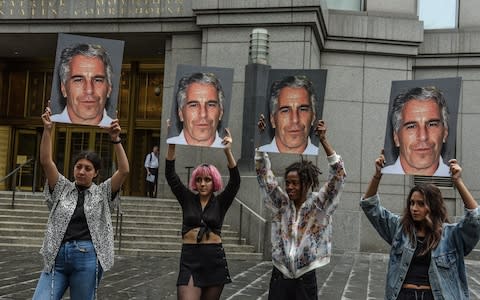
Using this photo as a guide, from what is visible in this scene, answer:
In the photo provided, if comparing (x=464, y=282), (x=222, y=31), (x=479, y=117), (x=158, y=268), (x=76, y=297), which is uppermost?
(x=222, y=31)

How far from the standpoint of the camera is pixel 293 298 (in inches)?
183

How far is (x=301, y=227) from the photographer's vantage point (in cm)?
478

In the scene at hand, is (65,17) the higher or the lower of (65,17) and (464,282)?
the higher

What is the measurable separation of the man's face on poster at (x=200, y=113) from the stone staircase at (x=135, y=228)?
7.65m

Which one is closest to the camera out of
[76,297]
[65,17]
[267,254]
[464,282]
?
[464,282]

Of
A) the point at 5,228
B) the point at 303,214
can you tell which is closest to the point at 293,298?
the point at 303,214

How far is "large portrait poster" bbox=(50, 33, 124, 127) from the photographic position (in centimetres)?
589

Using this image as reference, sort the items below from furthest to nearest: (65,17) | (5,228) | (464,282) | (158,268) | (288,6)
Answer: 1. (65,17)
2. (288,6)
3. (5,228)
4. (158,268)
5. (464,282)

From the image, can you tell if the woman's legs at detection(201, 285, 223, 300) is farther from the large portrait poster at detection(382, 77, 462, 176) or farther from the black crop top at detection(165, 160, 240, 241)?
the large portrait poster at detection(382, 77, 462, 176)

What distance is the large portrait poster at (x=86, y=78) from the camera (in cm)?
589

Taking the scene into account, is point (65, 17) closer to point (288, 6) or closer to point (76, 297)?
point (288, 6)

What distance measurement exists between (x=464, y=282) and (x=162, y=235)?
11.1 metres

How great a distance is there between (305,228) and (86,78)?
2768 millimetres

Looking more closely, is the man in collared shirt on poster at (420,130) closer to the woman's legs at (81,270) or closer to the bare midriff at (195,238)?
the bare midriff at (195,238)
